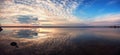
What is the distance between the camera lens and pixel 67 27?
50.2 meters

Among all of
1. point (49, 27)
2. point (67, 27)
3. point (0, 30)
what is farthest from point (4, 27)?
point (67, 27)

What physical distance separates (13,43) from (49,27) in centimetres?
1409

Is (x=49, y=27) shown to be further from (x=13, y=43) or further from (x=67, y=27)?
(x=13, y=43)

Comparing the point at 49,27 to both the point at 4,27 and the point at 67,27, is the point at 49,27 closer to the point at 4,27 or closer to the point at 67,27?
the point at 67,27

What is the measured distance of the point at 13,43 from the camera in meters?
37.3

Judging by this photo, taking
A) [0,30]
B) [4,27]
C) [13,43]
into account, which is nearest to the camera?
[13,43]

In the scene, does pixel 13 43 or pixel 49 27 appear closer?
pixel 13 43

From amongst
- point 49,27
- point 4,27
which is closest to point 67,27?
point 49,27

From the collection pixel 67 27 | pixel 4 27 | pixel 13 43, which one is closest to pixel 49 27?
pixel 67 27

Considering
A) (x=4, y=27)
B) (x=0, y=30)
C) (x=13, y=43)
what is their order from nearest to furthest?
(x=13, y=43)
(x=0, y=30)
(x=4, y=27)

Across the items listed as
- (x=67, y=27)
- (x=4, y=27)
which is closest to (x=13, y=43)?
(x=4, y=27)

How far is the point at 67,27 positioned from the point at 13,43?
16553mm

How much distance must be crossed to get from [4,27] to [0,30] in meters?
4.40

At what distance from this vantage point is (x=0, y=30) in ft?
141
